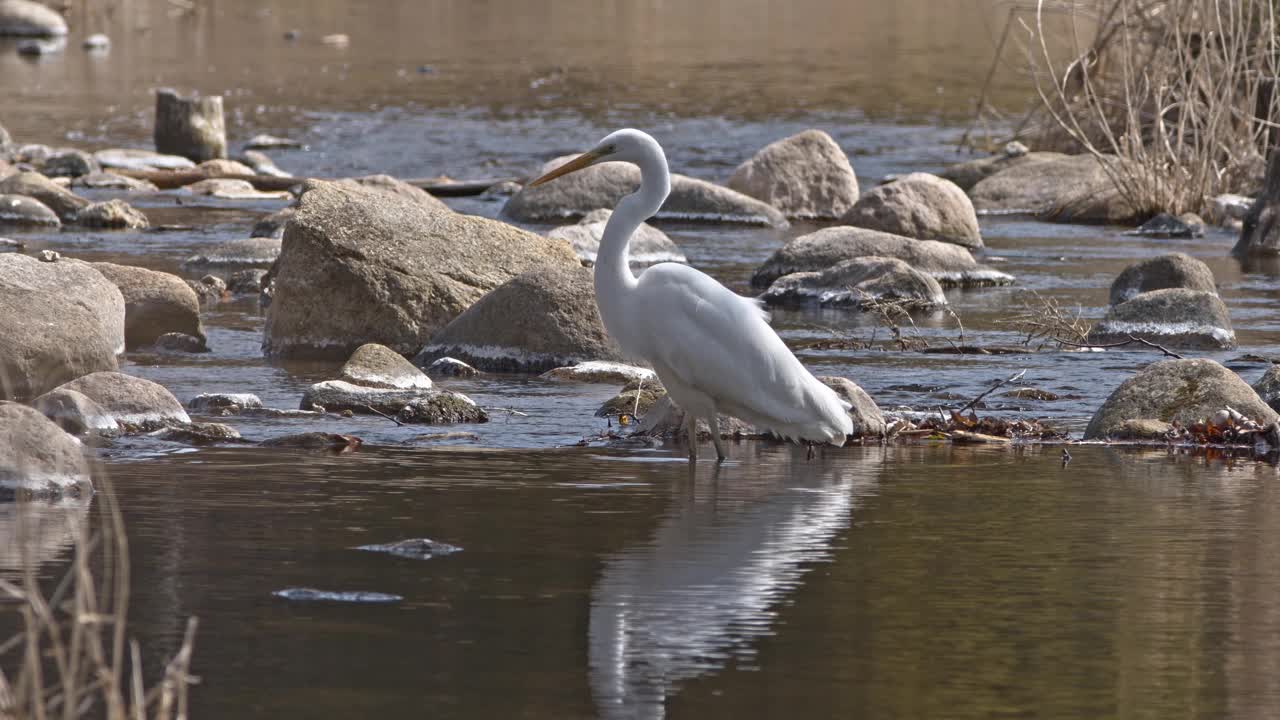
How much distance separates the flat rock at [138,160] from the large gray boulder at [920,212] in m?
9.57

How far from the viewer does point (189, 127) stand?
26.0m

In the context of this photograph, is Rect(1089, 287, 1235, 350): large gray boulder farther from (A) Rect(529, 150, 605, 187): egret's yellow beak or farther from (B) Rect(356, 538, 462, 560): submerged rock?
(B) Rect(356, 538, 462, 560): submerged rock

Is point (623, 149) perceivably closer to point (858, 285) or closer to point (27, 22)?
point (858, 285)

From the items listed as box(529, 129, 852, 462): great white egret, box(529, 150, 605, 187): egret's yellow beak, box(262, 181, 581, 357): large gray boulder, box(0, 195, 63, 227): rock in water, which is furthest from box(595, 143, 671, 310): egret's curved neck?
box(0, 195, 63, 227): rock in water

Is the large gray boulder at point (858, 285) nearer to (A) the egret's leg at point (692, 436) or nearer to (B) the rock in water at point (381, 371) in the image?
(B) the rock in water at point (381, 371)

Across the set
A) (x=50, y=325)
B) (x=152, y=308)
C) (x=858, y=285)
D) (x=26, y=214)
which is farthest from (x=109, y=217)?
(x=50, y=325)

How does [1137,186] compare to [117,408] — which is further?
[1137,186]

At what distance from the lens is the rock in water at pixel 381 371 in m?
10.4

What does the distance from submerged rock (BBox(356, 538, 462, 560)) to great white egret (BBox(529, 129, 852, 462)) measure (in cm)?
207

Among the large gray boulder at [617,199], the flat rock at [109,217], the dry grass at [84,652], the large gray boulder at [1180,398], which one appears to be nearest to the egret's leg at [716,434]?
the large gray boulder at [1180,398]

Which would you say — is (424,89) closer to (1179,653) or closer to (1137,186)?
(1137,186)

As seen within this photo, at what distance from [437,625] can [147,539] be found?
155cm

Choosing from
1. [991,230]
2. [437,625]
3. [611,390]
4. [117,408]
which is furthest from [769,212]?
[437,625]

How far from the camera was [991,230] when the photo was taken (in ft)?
68.2
